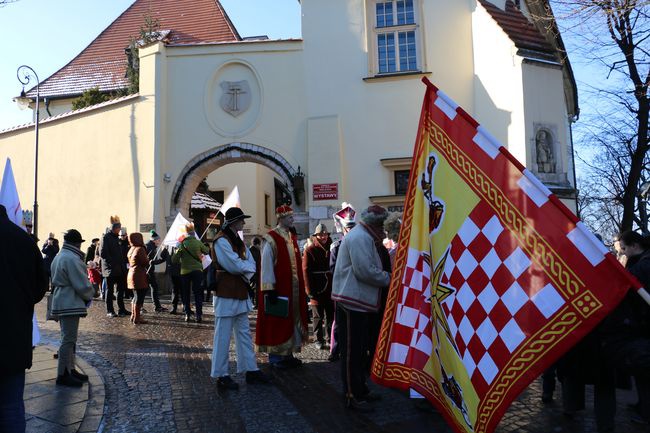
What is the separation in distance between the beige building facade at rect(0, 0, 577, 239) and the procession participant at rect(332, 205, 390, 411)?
1041cm

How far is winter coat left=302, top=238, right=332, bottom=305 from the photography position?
808cm

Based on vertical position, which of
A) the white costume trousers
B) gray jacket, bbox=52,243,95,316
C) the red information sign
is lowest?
the white costume trousers

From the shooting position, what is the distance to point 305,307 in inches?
289

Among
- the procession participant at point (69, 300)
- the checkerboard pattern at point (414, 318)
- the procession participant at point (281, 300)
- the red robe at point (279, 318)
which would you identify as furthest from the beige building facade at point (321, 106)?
the checkerboard pattern at point (414, 318)

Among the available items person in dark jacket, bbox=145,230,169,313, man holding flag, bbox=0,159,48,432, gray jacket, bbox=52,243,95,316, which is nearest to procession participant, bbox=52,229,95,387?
gray jacket, bbox=52,243,95,316

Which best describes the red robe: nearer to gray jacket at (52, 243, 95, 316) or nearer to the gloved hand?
the gloved hand

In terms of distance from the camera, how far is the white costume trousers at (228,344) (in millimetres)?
5953

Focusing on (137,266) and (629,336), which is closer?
(629,336)

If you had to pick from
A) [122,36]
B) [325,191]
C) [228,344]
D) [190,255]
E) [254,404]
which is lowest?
[254,404]

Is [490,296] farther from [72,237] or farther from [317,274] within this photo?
[317,274]

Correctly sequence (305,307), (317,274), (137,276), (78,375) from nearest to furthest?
(78,375) < (305,307) < (317,274) < (137,276)

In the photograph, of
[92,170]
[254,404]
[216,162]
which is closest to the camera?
[254,404]

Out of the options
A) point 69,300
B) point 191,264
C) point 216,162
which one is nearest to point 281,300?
point 69,300

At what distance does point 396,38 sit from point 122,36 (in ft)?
61.6
